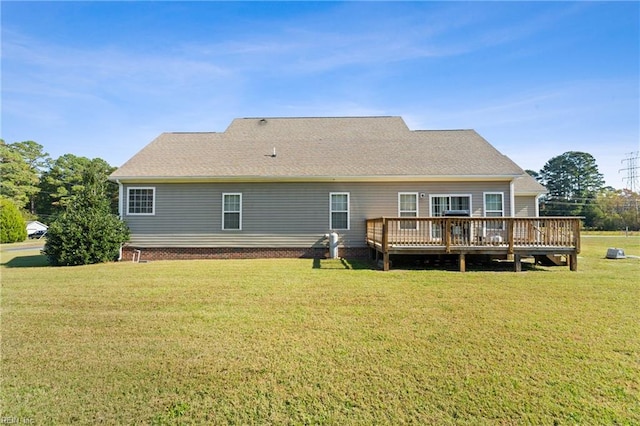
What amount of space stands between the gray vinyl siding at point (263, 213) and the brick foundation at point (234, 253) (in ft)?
0.57

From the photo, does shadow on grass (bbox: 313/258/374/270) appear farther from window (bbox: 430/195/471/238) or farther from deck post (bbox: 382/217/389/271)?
window (bbox: 430/195/471/238)

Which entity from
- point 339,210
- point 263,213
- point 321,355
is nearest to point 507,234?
point 339,210

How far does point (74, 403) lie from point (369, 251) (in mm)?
10076

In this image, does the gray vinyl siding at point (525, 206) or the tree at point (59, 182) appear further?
the tree at point (59, 182)

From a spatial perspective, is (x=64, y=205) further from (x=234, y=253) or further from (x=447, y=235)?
(x=447, y=235)

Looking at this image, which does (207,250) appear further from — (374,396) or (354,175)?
(374,396)

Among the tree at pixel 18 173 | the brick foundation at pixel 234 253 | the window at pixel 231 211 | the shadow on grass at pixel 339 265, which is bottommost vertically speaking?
the shadow on grass at pixel 339 265

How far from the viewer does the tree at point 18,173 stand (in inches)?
1497

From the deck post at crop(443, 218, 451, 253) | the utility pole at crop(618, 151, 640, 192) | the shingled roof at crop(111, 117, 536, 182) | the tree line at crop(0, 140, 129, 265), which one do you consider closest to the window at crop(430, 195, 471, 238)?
the shingled roof at crop(111, 117, 536, 182)

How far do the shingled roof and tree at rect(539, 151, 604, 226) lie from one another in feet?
195

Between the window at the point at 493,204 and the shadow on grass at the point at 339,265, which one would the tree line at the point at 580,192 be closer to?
the window at the point at 493,204

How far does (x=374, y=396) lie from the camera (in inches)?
108

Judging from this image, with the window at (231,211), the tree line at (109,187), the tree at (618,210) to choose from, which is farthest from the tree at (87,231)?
the tree at (618,210)

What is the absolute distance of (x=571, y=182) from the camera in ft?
212
